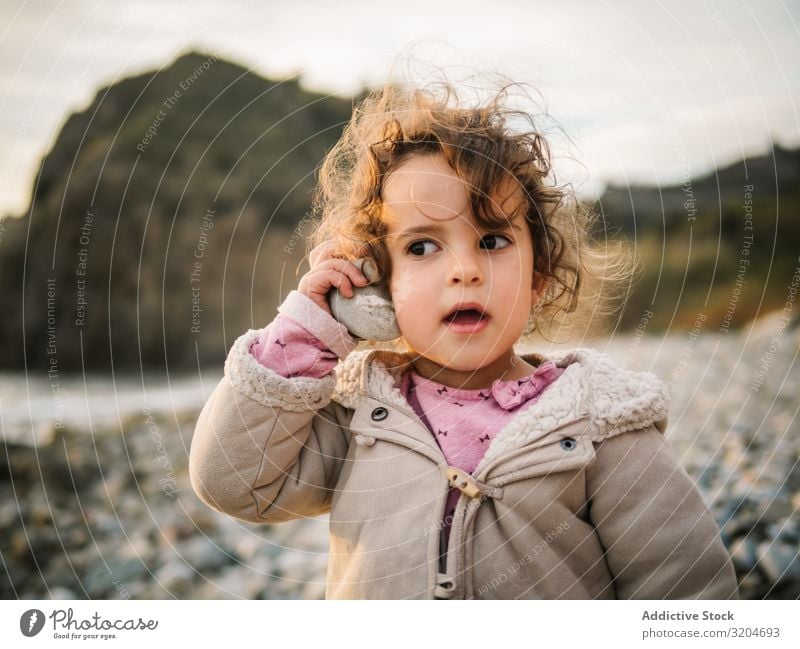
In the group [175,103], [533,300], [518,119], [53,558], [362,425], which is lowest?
[53,558]

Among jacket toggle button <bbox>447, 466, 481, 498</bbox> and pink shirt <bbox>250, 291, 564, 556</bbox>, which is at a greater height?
pink shirt <bbox>250, 291, 564, 556</bbox>

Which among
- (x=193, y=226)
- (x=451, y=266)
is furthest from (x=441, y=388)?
(x=193, y=226)

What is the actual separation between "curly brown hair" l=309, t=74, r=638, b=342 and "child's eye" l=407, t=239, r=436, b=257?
38 millimetres

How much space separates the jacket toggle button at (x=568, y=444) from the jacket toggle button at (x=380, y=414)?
211 millimetres

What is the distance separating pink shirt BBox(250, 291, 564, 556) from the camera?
94cm

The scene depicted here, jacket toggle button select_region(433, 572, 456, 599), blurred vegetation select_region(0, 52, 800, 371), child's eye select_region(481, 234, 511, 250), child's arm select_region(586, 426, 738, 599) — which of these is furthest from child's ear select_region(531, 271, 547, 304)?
blurred vegetation select_region(0, 52, 800, 371)

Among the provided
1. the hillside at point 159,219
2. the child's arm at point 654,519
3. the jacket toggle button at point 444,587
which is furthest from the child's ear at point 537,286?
the hillside at point 159,219

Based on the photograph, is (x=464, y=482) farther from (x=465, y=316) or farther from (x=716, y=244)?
(x=716, y=244)

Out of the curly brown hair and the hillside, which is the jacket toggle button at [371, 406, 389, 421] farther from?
the hillside

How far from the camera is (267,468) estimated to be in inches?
37.3

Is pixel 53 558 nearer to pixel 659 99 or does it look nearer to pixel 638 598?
pixel 638 598

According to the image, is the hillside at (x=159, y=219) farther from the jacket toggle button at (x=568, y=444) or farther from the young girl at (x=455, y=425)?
the jacket toggle button at (x=568, y=444)
